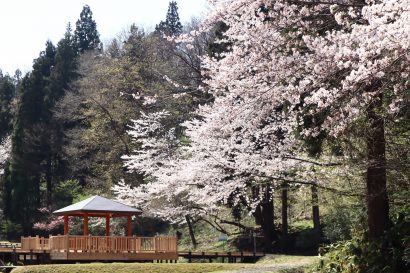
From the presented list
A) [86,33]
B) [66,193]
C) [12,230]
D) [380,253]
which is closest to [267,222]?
[66,193]

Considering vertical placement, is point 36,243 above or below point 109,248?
above

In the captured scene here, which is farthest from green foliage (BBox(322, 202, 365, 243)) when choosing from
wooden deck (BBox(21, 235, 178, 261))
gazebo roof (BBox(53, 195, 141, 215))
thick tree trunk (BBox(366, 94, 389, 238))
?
gazebo roof (BBox(53, 195, 141, 215))

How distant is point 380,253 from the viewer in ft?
34.8

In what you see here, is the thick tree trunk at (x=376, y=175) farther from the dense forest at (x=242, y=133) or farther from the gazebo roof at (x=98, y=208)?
A: the gazebo roof at (x=98, y=208)

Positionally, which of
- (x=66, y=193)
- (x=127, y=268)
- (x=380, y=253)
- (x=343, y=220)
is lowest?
(x=127, y=268)

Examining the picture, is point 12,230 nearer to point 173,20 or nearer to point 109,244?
point 109,244

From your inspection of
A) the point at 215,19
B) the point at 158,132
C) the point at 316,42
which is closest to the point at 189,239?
the point at 158,132

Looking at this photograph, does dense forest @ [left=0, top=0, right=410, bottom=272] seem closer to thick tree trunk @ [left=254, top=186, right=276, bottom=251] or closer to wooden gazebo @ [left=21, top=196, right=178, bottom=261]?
thick tree trunk @ [left=254, top=186, right=276, bottom=251]

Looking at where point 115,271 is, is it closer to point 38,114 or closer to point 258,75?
point 258,75

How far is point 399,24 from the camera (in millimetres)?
6172

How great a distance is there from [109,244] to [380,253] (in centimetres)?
1518

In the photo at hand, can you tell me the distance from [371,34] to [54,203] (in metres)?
40.9

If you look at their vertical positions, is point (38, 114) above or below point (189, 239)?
above

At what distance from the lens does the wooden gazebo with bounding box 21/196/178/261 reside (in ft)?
77.3
